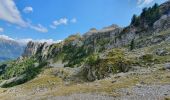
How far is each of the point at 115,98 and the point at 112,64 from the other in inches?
2068

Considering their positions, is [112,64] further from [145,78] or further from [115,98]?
[115,98]

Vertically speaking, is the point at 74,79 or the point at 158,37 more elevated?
the point at 158,37

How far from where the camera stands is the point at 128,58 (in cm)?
10494

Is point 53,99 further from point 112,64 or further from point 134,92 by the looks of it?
point 112,64

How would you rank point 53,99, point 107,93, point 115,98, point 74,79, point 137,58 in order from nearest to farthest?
point 115,98 → point 107,93 → point 53,99 → point 137,58 → point 74,79

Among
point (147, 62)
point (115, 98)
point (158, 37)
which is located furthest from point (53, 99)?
point (158, 37)

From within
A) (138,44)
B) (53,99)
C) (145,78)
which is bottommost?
(53,99)

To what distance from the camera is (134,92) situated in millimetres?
55188

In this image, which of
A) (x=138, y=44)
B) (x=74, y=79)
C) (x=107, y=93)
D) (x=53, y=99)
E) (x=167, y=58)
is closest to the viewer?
(x=107, y=93)

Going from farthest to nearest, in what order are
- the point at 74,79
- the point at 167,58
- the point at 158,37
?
the point at 158,37, the point at 74,79, the point at 167,58

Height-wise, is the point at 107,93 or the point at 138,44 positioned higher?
the point at 138,44

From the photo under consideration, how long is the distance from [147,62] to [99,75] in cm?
2080

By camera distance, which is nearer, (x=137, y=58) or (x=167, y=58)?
(x=167, y=58)

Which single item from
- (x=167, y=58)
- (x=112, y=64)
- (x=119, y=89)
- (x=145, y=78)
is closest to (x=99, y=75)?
(x=112, y=64)
